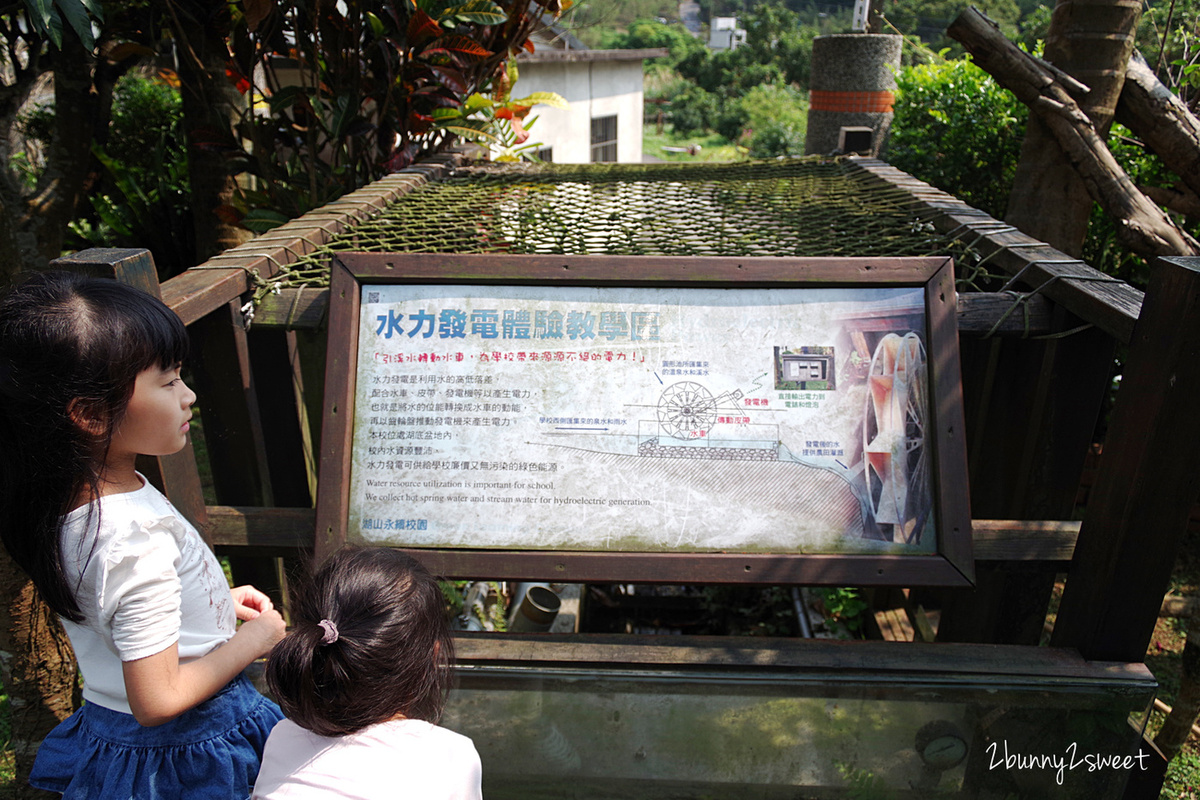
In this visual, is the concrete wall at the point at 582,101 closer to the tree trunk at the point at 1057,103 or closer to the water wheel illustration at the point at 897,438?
the tree trunk at the point at 1057,103

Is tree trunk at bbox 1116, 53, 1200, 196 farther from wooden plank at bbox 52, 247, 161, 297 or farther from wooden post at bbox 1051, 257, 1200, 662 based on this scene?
wooden plank at bbox 52, 247, 161, 297

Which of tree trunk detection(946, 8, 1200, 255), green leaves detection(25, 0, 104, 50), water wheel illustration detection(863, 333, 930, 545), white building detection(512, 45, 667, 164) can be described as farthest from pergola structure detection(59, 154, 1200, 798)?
white building detection(512, 45, 667, 164)

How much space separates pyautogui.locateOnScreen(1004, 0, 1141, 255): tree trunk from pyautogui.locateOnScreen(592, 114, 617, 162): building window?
12.2 m

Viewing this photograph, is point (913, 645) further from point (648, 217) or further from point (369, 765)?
point (648, 217)

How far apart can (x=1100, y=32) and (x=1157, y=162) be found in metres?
1.30

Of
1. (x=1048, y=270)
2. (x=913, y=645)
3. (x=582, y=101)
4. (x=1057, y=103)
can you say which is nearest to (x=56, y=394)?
(x=913, y=645)

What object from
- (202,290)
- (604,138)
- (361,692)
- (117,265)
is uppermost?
(117,265)

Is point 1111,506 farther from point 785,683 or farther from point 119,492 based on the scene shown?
point 119,492

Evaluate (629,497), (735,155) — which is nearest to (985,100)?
(629,497)

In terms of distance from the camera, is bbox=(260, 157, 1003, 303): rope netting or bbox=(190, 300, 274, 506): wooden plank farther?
bbox=(260, 157, 1003, 303): rope netting

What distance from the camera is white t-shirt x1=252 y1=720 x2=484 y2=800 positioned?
1.17 metres

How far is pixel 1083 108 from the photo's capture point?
317cm

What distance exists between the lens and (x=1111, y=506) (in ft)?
5.74

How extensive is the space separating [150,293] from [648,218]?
6.11 feet
